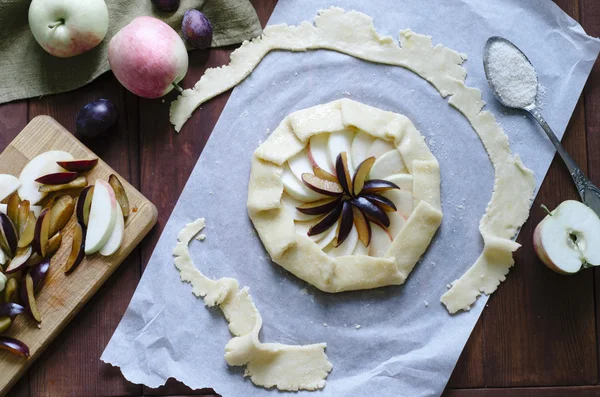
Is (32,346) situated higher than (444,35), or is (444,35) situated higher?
(444,35)

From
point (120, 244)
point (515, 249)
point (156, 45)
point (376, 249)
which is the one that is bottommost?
point (120, 244)

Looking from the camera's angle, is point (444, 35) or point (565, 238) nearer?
point (565, 238)

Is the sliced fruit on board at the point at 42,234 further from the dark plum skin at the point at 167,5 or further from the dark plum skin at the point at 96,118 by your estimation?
the dark plum skin at the point at 167,5

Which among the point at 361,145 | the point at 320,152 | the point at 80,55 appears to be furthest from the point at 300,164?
the point at 80,55

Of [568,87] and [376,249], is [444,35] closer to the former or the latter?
[568,87]

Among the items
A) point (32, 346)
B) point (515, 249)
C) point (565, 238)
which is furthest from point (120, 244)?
point (565, 238)

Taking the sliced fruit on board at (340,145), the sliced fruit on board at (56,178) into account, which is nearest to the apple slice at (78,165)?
the sliced fruit on board at (56,178)
